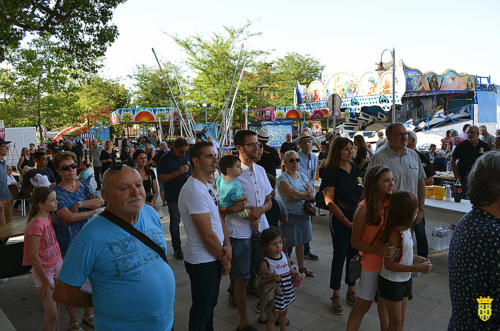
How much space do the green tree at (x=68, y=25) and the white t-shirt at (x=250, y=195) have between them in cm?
647

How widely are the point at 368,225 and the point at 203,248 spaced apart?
4.25ft

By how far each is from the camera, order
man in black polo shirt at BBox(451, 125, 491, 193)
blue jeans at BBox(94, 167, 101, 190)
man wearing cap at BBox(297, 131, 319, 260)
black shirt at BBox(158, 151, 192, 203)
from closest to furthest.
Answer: man wearing cap at BBox(297, 131, 319, 260)
black shirt at BBox(158, 151, 192, 203)
man in black polo shirt at BBox(451, 125, 491, 193)
blue jeans at BBox(94, 167, 101, 190)

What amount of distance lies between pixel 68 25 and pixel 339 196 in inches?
403

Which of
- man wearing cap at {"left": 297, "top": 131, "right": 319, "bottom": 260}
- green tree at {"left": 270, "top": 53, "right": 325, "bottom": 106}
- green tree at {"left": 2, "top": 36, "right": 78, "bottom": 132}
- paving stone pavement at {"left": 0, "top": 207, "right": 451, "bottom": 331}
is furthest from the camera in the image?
green tree at {"left": 270, "top": 53, "right": 325, "bottom": 106}

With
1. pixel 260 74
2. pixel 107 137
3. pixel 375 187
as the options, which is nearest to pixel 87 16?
pixel 375 187

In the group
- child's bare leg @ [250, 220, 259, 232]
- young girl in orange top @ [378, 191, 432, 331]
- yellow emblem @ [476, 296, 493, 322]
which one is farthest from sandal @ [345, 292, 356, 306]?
yellow emblem @ [476, 296, 493, 322]

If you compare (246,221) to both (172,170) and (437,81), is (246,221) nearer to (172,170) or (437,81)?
(172,170)

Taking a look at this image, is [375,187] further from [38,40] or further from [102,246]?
[38,40]

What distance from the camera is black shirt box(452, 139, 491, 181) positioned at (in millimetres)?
6598

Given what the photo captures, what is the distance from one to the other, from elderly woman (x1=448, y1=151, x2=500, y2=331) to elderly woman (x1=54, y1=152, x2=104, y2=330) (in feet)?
10.3

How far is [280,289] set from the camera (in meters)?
3.16

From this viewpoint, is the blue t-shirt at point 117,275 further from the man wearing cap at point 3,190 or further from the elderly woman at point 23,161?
the elderly woman at point 23,161

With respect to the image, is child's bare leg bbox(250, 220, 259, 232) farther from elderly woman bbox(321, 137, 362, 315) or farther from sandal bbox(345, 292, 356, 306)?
sandal bbox(345, 292, 356, 306)

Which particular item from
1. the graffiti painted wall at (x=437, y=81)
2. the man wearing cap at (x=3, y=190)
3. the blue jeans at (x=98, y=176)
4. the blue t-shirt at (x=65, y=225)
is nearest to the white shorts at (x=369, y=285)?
the blue t-shirt at (x=65, y=225)
